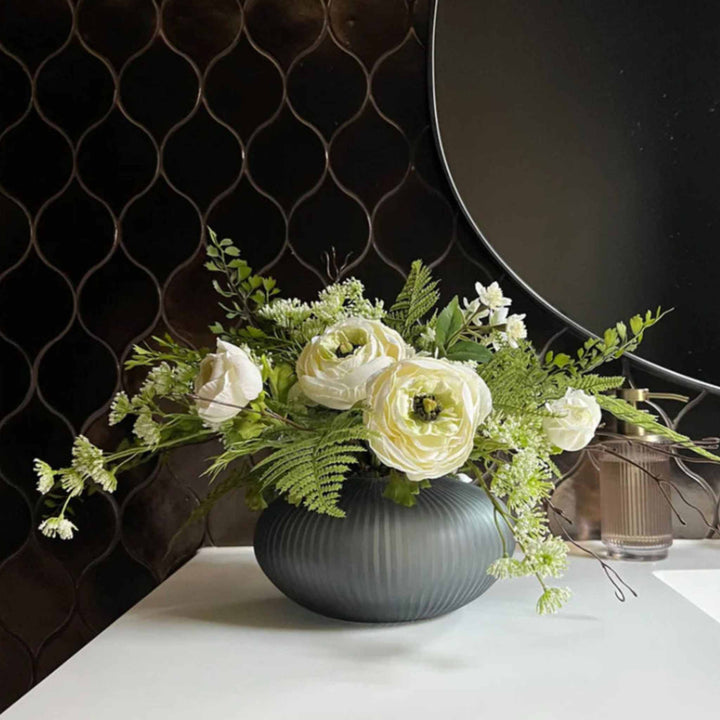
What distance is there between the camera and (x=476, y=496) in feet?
2.40

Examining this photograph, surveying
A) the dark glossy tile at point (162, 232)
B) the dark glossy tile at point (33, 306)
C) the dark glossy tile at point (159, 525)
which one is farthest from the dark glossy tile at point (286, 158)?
the dark glossy tile at point (159, 525)

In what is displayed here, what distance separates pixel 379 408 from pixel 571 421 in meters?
0.19

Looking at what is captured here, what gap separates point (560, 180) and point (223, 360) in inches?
25.4

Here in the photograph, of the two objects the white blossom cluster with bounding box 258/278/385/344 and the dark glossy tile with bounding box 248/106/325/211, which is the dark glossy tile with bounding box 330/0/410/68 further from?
the white blossom cluster with bounding box 258/278/385/344

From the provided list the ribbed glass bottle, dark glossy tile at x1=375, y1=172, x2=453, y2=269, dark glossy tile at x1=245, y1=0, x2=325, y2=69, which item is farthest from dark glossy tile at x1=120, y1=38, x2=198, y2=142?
the ribbed glass bottle

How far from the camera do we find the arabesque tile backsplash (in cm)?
109

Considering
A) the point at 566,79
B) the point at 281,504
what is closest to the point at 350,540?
the point at 281,504

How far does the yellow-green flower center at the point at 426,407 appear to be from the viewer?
1.96 ft

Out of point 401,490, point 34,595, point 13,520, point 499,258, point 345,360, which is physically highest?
point 499,258

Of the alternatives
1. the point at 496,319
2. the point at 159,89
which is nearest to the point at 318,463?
the point at 496,319

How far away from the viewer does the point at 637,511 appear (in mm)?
966

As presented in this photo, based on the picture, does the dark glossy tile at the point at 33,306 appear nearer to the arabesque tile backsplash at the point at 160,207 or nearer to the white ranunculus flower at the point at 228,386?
the arabesque tile backsplash at the point at 160,207

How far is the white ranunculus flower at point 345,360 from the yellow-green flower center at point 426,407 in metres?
0.06

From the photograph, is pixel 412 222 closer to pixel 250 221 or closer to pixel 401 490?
pixel 250 221
